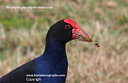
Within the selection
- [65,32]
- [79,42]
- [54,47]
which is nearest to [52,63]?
[54,47]

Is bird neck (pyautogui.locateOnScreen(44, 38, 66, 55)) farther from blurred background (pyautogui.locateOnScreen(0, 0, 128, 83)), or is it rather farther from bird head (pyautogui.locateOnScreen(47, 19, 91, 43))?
blurred background (pyautogui.locateOnScreen(0, 0, 128, 83))

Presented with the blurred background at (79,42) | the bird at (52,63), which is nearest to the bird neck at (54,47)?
the bird at (52,63)

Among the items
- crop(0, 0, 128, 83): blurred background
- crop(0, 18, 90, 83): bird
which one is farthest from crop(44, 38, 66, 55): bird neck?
crop(0, 0, 128, 83): blurred background

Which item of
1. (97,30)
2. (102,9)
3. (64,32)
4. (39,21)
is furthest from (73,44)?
(64,32)

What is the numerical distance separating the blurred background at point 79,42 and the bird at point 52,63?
1.25 m

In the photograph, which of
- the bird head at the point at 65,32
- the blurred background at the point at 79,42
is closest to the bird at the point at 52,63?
the bird head at the point at 65,32

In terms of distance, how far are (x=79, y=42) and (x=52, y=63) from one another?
2.07 m

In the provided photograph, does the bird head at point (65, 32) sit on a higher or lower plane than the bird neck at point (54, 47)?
higher

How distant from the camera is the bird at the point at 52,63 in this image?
3.54 m

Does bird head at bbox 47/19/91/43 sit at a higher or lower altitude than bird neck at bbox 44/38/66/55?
higher

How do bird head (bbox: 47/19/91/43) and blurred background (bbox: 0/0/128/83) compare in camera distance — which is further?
blurred background (bbox: 0/0/128/83)

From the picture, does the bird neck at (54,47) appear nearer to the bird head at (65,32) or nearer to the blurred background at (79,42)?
the bird head at (65,32)

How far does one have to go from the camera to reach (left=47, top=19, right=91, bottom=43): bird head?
3602 mm

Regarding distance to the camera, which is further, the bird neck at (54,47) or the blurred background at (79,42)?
the blurred background at (79,42)
